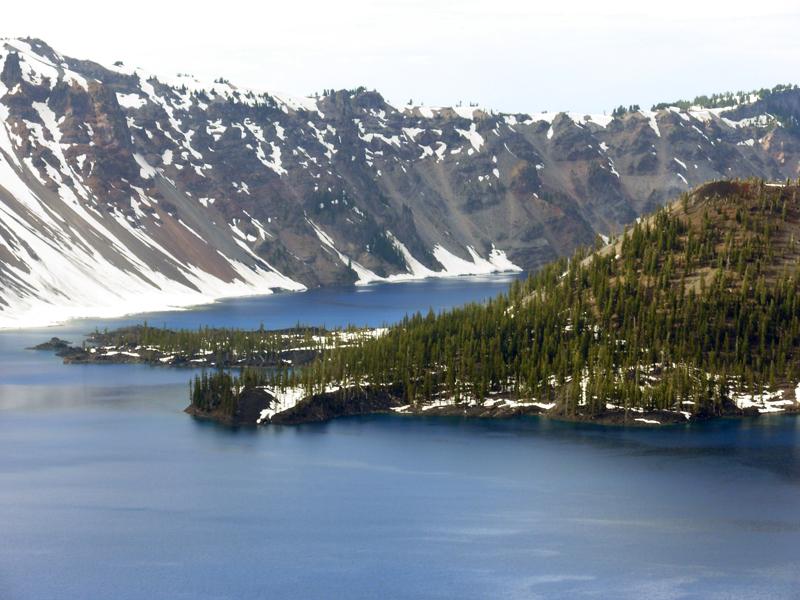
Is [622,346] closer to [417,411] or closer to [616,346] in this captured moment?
[616,346]

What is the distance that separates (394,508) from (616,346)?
51.8m

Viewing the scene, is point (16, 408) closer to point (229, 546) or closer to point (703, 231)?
point (229, 546)

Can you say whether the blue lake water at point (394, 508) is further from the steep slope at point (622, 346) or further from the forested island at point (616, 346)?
the steep slope at point (622, 346)

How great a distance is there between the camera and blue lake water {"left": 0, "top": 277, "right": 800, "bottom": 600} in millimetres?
62406

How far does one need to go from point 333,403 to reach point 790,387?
50.5 m

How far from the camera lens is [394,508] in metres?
77.6

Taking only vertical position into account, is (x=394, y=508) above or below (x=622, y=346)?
below

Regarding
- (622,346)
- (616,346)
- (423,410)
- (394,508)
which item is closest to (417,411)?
(423,410)

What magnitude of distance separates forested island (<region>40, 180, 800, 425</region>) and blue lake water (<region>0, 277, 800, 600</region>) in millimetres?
4050

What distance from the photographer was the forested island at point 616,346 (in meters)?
112

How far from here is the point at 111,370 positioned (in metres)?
149

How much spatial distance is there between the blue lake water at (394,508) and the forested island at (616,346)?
13.3 ft

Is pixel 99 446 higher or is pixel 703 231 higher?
pixel 703 231

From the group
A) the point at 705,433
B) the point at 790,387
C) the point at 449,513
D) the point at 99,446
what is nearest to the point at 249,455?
the point at 99,446
